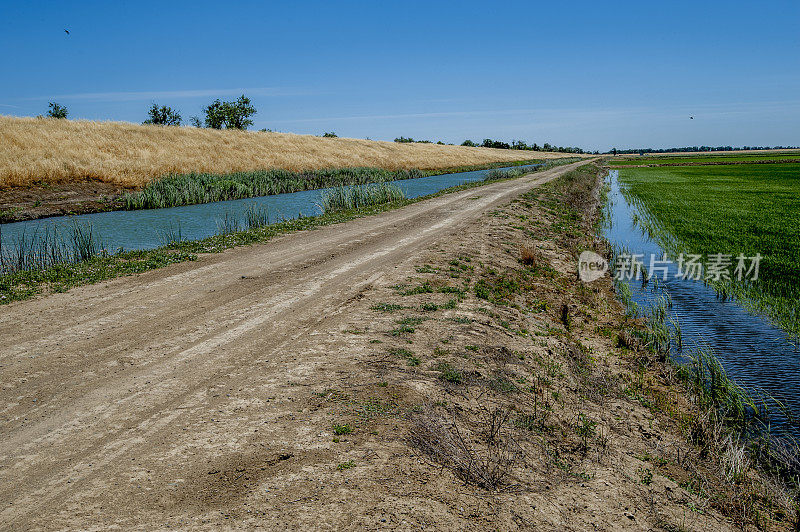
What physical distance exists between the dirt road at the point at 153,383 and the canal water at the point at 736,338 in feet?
24.7

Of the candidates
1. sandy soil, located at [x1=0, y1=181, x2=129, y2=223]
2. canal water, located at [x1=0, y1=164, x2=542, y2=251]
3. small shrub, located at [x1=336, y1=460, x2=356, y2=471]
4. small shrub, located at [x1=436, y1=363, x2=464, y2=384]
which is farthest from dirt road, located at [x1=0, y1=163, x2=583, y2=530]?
sandy soil, located at [x1=0, y1=181, x2=129, y2=223]

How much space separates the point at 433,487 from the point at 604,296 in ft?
37.4

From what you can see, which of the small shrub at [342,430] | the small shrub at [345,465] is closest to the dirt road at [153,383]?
the small shrub at [342,430]

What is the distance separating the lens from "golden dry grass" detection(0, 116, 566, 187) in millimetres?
36094

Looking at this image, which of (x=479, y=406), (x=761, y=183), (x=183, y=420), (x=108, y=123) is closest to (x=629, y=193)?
(x=761, y=183)

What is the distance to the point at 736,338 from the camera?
35.6 feet

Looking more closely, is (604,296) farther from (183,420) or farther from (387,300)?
(183,420)

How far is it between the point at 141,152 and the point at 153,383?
47.0 m

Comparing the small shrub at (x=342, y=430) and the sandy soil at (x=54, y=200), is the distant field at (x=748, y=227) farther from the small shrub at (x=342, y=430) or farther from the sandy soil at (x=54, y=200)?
the sandy soil at (x=54, y=200)

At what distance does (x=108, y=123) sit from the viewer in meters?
53.9

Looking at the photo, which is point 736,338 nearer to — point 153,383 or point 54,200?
point 153,383

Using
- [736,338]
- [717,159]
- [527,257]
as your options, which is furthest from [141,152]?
[717,159]

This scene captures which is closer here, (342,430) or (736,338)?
(342,430)

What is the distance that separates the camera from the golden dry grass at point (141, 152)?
3609 cm
